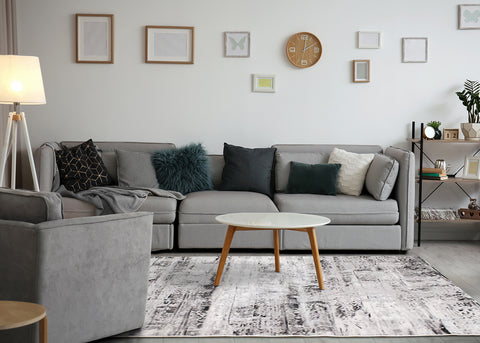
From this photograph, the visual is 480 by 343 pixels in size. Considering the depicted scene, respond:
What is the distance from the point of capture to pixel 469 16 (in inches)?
211

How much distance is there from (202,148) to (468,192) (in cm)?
265

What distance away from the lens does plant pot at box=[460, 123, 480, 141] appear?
5070mm

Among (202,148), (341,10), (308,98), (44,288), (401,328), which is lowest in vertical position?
(401,328)

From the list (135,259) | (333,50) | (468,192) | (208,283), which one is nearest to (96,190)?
(208,283)

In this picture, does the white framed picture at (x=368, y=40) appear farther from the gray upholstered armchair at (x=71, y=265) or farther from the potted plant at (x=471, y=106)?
the gray upholstered armchair at (x=71, y=265)

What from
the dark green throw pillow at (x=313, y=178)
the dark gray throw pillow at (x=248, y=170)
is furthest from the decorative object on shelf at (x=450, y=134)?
the dark gray throw pillow at (x=248, y=170)

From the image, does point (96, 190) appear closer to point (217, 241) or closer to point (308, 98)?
point (217, 241)

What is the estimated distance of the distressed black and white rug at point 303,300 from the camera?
2.82 meters

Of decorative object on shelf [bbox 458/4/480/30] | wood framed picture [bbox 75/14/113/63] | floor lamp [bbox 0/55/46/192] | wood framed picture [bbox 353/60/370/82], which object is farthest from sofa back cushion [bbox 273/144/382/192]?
floor lamp [bbox 0/55/46/192]

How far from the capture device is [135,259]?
8.47ft

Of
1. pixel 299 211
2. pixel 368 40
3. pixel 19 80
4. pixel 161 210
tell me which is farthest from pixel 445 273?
pixel 19 80

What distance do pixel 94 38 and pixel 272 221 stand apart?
2866 mm

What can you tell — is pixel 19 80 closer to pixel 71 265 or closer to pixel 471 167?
pixel 71 265

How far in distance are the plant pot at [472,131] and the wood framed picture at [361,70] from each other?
3.34ft
